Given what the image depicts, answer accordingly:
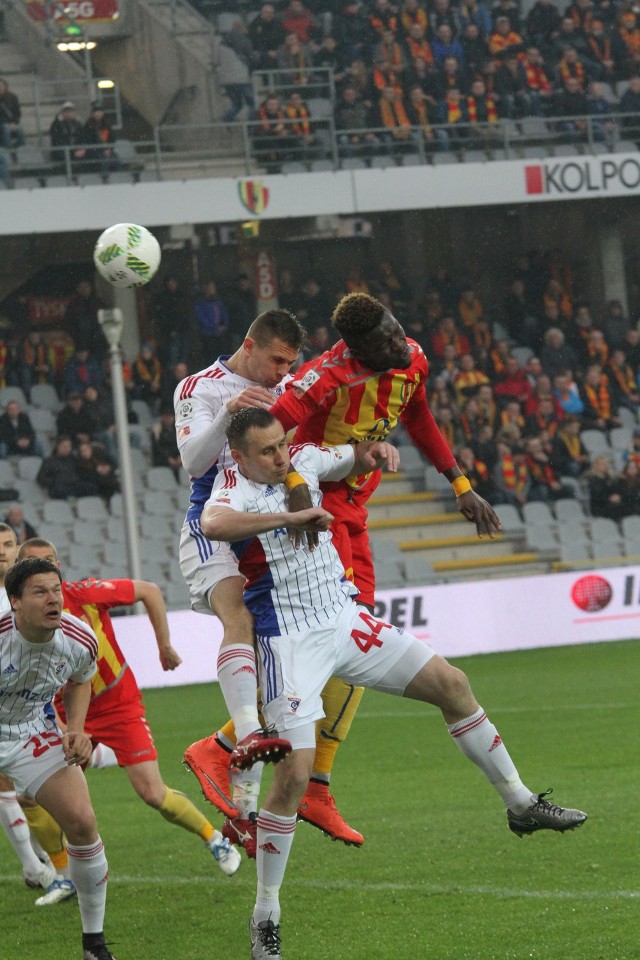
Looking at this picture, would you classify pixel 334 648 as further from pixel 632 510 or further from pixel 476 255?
pixel 476 255

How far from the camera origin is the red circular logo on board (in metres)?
16.7

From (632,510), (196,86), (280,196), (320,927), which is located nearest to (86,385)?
(280,196)

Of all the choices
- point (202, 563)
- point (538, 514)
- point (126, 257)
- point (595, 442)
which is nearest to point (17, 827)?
point (202, 563)

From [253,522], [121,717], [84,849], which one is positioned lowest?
[84,849]

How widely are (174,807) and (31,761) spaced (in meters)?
1.60

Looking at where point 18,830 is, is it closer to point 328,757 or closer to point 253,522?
point 328,757

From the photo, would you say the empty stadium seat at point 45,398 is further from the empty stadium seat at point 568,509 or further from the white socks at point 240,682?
the white socks at point 240,682

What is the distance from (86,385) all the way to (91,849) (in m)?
15.4

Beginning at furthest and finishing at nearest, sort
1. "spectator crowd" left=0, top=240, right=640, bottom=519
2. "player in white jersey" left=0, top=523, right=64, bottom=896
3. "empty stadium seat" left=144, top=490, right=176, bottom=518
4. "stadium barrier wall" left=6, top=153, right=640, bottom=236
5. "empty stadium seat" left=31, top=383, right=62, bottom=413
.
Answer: "empty stadium seat" left=31, top=383, right=62, bottom=413
"stadium barrier wall" left=6, top=153, right=640, bottom=236
"empty stadium seat" left=144, top=490, right=176, bottom=518
"spectator crowd" left=0, top=240, right=640, bottom=519
"player in white jersey" left=0, top=523, right=64, bottom=896

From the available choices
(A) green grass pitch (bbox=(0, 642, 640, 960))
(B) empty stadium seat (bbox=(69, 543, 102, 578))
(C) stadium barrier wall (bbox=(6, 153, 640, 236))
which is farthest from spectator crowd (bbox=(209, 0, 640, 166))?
(A) green grass pitch (bbox=(0, 642, 640, 960))

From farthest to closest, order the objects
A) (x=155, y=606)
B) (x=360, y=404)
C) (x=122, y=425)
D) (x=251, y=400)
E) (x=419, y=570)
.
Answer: (x=419, y=570), (x=122, y=425), (x=155, y=606), (x=360, y=404), (x=251, y=400)

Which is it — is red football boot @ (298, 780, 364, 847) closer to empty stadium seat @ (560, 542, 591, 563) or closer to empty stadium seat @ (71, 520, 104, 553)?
empty stadium seat @ (71, 520, 104, 553)

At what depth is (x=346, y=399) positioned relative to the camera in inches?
241

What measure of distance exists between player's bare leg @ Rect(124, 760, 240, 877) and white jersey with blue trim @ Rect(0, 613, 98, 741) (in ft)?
4.30
